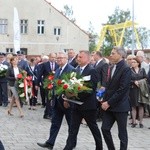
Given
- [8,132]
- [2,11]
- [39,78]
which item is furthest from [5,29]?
[8,132]

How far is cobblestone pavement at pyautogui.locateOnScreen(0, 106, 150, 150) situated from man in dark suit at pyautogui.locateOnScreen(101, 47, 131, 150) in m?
1.51

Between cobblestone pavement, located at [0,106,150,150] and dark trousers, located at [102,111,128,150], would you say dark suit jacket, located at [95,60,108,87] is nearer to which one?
cobblestone pavement, located at [0,106,150,150]

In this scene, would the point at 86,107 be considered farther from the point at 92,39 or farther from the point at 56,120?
the point at 92,39

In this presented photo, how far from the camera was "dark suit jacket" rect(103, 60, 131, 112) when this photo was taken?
8234 millimetres

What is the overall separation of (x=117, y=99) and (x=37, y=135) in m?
3.63

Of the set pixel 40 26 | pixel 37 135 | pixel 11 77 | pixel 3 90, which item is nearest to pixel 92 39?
pixel 40 26

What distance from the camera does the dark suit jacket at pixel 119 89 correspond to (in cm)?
Result: 823

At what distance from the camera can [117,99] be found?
8.23 meters

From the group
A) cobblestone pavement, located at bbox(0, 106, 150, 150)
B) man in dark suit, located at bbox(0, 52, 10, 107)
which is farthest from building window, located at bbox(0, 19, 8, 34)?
cobblestone pavement, located at bbox(0, 106, 150, 150)

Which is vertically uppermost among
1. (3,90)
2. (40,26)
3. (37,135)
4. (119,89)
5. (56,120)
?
(40,26)

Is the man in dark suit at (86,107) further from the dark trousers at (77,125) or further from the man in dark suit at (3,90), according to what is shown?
the man in dark suit at (3,90)

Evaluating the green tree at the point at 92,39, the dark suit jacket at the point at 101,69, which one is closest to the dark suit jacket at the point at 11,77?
the dark suit jacket at the point at 101,69

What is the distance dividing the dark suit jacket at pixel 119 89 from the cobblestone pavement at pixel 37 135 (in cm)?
176

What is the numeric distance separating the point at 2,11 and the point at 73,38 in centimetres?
879
